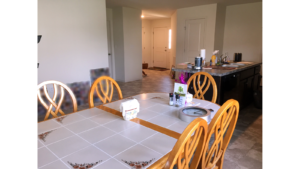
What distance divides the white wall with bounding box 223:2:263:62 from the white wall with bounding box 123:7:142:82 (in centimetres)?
276

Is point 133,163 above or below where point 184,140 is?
below

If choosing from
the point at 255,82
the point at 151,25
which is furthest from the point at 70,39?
the point at 151,25

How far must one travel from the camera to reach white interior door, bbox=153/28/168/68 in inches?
342

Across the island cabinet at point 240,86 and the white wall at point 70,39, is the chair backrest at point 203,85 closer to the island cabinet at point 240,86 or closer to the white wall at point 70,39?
the island cabinet at point 240,86

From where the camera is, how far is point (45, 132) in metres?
1.19

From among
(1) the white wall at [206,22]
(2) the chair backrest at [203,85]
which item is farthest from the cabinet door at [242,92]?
(1) the white wall at [206,22]

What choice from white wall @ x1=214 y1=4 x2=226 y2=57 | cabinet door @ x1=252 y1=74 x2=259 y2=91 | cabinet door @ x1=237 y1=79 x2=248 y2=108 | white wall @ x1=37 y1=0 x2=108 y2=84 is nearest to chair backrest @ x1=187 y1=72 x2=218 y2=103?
cabinet door @ x1=237 y1=79 x2=248 y2=108

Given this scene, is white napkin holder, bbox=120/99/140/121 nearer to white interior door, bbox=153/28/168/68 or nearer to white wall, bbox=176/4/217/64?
white wall, bbox=176/4/217/64

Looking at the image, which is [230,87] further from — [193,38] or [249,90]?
[193,38]

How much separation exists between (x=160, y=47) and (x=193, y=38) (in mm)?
3317
